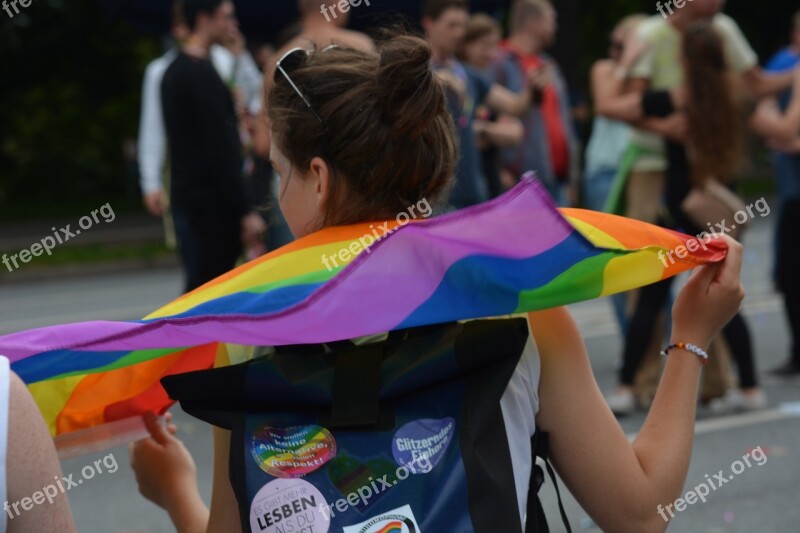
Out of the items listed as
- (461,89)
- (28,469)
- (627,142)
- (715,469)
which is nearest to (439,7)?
(461,89)

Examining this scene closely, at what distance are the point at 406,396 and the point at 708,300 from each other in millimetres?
556

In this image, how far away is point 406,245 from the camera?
5.90 feet

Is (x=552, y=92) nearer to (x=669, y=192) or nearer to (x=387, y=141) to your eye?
(x=669, y=192)

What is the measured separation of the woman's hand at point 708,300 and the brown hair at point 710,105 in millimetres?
4333

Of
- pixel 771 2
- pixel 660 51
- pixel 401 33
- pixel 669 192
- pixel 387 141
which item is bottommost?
pixel 771 2

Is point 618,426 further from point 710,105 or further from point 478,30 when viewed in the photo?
point 478,30

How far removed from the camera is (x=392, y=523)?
1787mm

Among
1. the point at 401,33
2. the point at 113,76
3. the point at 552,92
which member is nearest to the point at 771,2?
the point at 113,76

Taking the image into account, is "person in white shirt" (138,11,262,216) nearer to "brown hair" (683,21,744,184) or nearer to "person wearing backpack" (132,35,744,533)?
"brown hair" (683,21,744,184)

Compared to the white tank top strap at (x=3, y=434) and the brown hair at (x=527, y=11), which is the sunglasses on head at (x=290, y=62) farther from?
the brown hair at (x=527, y=11)

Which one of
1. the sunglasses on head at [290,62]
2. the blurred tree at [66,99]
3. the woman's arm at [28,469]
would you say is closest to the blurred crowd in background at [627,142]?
the sunglasses on head at [290,62]

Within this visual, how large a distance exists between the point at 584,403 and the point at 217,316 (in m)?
0.58

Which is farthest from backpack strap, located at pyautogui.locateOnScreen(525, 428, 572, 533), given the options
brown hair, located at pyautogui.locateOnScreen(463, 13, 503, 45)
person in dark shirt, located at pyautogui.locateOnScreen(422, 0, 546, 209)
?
brown hair, located at pyautogui.locateOnScreen(463, 13, 503, 45)

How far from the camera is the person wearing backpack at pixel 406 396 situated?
5.88 feet
